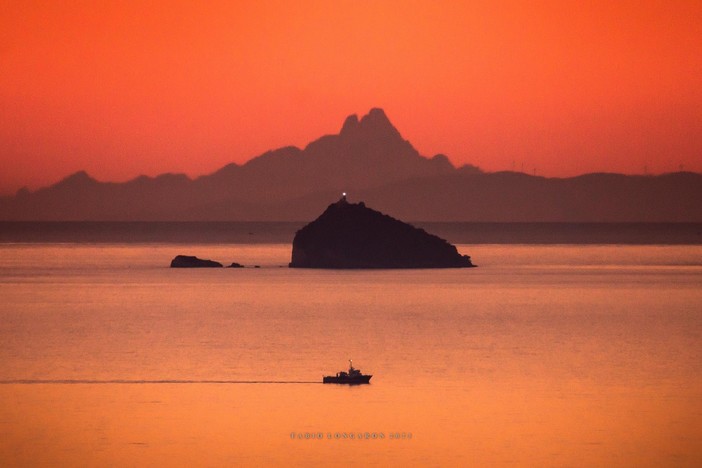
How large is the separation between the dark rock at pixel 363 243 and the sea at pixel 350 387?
16081 mm

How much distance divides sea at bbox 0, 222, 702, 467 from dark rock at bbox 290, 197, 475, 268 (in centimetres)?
1608

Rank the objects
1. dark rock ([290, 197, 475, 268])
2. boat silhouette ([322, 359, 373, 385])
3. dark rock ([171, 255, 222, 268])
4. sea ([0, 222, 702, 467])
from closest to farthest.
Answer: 1. sea ([0, 222, 702, 467])
2. boat silhouette ([322, 359, 373, 385])
3. dark rock ([290, 197, 475, 268])
4. dark rock ([171, 255, 222, 268])

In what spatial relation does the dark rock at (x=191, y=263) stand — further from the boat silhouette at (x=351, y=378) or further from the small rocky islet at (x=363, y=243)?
the boat silhouette at (x=351, y=378)

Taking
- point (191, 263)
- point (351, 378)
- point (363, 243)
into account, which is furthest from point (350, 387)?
point (191, 263)

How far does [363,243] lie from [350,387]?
72474 mm

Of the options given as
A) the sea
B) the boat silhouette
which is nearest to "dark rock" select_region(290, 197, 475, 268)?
the sea

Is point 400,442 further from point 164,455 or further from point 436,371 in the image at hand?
point 436,371

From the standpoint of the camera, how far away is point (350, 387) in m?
36.2

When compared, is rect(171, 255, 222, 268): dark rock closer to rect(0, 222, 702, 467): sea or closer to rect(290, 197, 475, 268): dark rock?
rect(290, 197, 475, 268): dark rock

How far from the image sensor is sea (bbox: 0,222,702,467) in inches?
1057

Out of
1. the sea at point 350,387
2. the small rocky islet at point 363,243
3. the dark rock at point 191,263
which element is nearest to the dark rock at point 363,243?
the small rocky islet at point 363,243

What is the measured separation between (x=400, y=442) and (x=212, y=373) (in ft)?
45.0

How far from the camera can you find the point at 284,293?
85.6 m

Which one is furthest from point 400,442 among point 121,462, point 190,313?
point 190,313
